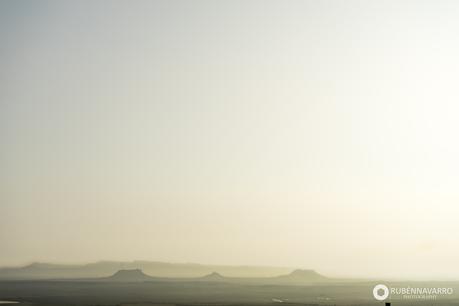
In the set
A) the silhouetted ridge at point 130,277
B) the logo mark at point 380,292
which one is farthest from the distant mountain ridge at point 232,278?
the logo mark at point 380,292

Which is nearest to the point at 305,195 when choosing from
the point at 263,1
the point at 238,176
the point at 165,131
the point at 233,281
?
the point at 238,176

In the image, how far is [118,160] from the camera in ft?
11.1

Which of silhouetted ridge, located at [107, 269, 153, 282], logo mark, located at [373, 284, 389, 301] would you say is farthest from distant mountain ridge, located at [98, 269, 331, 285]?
logo mark, located at [373, 284, 389, 301]

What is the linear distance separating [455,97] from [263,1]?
1.10 m

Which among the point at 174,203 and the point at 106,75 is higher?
the point at 106,75

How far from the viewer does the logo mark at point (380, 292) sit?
3.41 m

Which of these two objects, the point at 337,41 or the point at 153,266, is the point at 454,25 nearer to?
the point at 337,41

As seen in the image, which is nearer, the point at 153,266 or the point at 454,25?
the point at 153,266

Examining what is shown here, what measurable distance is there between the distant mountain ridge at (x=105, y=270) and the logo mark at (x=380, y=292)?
57 centimetres

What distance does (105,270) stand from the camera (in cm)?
330

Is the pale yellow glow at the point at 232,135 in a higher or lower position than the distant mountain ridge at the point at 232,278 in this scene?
higher

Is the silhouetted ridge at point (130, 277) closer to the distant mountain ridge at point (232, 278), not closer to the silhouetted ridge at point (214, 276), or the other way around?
the distant mountain ridge at point (232, 278)

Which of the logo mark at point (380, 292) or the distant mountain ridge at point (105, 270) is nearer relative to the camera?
the distant mountain ridge at point (105, 270)

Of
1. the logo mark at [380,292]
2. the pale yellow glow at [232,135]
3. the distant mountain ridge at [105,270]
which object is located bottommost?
the logo mark at [380,292]
